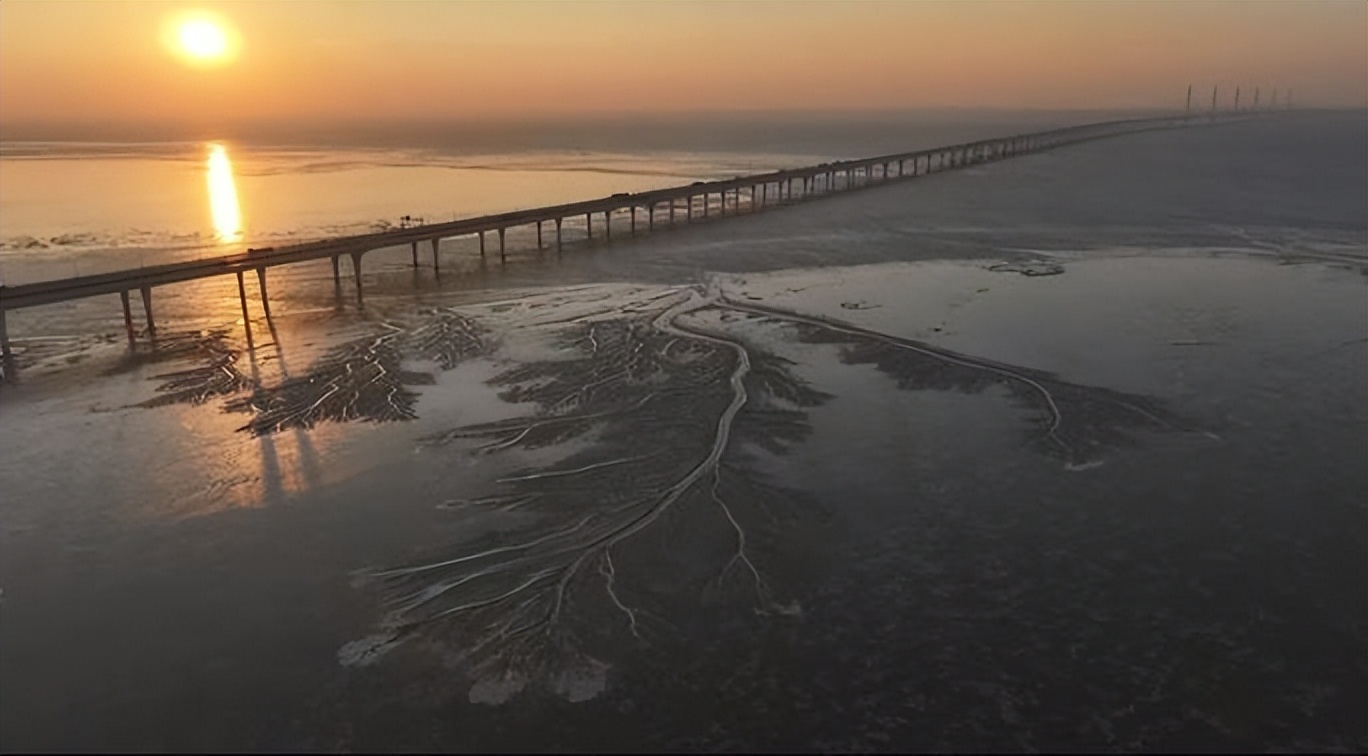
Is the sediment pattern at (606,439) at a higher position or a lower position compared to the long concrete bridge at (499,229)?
lower

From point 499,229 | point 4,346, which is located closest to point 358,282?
point 499,229

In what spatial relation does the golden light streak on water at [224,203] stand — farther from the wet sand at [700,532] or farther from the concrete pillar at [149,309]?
the wet sand at [700,532]

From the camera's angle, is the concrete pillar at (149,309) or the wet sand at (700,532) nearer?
the wet sand at (700,532)

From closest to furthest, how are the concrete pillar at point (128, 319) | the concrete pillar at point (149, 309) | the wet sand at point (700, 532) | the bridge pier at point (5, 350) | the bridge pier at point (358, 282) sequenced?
1. the wet sand at point (700, 532)
2. the bridge pier at point (5, 350)
3. the concrete pillar at point (128, 319)
4. the concrete pillar at point (149, 309)
5. the bridge pier at point (358, 282)

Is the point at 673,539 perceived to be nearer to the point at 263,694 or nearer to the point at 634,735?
the point at 634,735

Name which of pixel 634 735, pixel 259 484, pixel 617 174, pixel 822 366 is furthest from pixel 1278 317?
pixel 617 174

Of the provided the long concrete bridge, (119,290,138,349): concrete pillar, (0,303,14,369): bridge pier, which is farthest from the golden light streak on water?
(0,303,14,369): bridge pier

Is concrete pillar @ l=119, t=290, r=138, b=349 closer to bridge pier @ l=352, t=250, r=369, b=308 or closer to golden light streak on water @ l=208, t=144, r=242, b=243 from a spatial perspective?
bridge pier @ l=352, t=250, r=369, b=308

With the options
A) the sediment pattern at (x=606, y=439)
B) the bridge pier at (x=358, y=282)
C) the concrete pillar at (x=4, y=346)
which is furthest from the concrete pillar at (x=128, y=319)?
the bridge pier at (x=358, y=282)
